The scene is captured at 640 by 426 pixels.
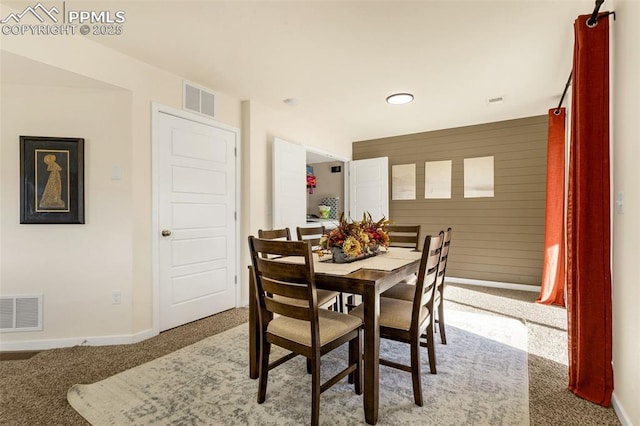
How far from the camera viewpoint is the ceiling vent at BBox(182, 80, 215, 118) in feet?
10.8

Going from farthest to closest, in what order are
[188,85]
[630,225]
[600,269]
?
1. [188,85]
2. [600,269]
3. [630,225]

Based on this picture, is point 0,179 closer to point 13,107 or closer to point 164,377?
point 13,107

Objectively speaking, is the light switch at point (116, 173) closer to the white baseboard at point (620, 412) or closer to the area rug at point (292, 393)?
the area rug at point (292, 393)

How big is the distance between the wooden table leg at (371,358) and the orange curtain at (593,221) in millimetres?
1341

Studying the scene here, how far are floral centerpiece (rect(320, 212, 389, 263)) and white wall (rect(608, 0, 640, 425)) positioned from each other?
1.43 meters

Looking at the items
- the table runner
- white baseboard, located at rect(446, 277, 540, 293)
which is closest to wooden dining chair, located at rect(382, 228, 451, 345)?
the table runner

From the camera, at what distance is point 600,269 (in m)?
1.84

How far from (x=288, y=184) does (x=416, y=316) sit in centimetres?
291

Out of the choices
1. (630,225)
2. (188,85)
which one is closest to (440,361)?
(630,225)

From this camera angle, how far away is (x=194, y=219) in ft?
11.2

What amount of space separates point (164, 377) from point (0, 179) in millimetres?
2240

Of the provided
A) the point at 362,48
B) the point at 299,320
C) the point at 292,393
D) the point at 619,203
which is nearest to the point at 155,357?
the point at 292,393

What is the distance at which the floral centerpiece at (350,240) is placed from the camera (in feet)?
7.02

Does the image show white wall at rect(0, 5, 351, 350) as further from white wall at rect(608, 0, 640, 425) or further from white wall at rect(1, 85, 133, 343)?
white wall at rect(608, 0, 640, 425)
